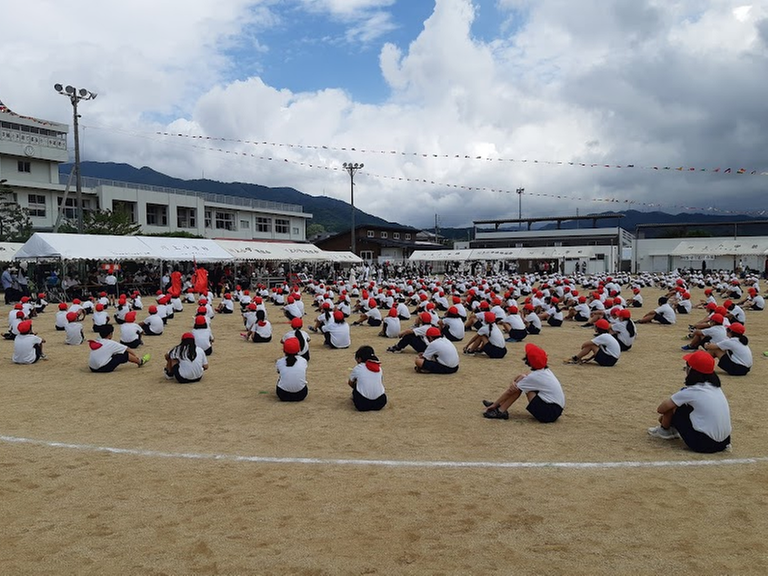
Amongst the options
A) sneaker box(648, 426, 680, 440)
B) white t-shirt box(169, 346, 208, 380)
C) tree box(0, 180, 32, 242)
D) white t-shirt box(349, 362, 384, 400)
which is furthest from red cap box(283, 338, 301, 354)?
tree box(0, 180, 32, 242)

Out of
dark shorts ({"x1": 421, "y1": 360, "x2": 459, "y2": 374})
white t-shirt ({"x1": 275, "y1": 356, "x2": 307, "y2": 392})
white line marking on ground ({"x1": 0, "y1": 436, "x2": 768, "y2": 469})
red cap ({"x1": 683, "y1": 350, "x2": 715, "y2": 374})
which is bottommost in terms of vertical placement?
white line marking on ground ({"x1": 0, "y1": 436, "x2": 768, "y2": 469})

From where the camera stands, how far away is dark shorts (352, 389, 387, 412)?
665 cm

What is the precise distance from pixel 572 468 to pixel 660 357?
6.62 metres

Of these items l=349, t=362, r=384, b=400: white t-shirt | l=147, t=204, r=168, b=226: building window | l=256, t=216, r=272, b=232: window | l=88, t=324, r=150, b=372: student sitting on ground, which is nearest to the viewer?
l=349, t=362, r=384, b=400: white t-shirt

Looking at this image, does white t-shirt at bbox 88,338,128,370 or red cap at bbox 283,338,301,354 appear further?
white t-shirt at bbox 88,338,128,370

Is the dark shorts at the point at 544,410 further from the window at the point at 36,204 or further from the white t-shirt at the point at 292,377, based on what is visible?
the window at the point at 36,204

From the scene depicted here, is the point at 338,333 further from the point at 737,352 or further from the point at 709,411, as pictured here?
the point at 709,411

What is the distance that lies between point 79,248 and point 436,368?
58.5 ft

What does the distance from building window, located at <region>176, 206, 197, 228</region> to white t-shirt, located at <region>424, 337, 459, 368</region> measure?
4147 centimetres

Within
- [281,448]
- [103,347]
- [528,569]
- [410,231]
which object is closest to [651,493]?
[528,569]

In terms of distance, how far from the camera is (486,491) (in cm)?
432

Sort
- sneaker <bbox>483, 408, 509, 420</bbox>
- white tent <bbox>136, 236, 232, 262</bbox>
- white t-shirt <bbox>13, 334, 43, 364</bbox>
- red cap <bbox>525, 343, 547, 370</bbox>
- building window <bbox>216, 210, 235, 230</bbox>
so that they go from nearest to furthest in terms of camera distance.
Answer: red cap <bbox>525, 343, 547, 370</bbox> < sneaker <bbox>483, 408, 509, 420</bbox> < white t-shirt <bbox>13, 334, 43, 364</bbox> < white tent <bbox>136, 236, 232, 262</bbox> < building window <bbox>216, 210, 235, 230</bbox>

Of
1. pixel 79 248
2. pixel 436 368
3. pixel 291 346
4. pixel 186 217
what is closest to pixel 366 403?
pixel 291 346

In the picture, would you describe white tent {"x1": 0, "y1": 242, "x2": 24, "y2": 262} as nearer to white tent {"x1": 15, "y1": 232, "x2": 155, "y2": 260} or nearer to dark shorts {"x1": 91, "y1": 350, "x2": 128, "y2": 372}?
white tent {"x1": 15, "y1": 232, "x2": 155, "y2": 260}
